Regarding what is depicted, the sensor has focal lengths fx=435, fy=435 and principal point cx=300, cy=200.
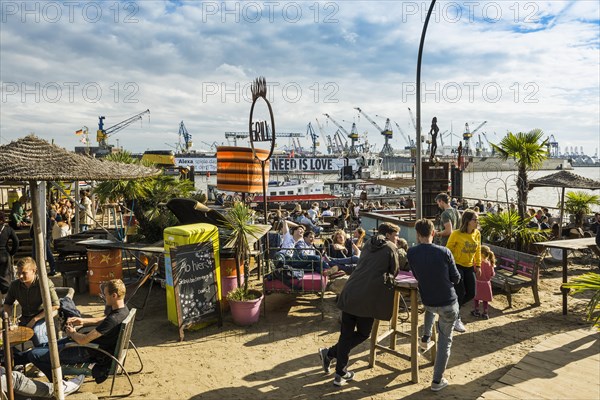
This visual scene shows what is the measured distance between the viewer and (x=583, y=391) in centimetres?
441

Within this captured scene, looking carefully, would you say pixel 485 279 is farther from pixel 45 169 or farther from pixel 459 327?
pixel 45 169

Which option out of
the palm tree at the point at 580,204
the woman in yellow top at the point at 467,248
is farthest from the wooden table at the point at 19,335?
the palm tree at the point at 580,204

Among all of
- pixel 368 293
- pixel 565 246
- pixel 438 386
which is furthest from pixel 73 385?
pixel 565 246

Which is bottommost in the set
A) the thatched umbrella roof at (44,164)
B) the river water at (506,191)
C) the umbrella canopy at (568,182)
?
the river water at (506,191)

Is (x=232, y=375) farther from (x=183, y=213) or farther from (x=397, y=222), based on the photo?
(x=397, y=222)

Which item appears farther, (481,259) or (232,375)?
(481,259)

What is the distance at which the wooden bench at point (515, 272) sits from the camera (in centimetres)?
755

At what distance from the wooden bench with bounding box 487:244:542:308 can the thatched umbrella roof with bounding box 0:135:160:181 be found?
653 cm

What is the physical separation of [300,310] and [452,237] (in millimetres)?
2925

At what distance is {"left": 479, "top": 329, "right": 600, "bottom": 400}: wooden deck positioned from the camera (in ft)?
14.4

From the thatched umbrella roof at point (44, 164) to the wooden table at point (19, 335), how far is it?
1698 millimetres

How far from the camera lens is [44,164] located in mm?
3963

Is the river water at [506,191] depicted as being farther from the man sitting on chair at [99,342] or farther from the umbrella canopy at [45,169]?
the umbrella canopy at [45,169]

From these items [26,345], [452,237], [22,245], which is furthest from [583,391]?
[22,245]
